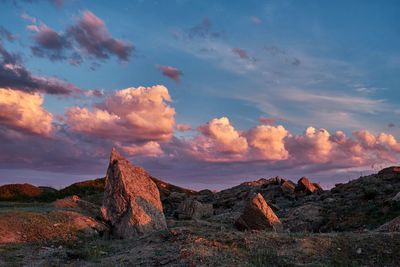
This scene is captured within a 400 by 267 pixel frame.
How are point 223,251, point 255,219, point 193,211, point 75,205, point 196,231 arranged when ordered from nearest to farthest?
point 223,251 → point 196,231 → point 255,219 → point 75,205 → point 193,211

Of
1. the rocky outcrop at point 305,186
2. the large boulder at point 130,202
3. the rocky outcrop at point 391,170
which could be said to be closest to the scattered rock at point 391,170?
the rocky outcrop at point 391,170

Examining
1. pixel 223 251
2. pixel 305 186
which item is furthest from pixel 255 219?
pixel 305 186

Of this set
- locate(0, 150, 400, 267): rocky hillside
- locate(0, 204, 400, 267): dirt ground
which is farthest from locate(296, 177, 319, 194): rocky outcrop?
locate(0, 204, 400, 267): dirt ground

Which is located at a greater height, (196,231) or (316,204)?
(316,204)

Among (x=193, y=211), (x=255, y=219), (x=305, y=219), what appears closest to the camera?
(x=255, y=219)

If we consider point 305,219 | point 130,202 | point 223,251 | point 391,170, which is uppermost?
point 391,170

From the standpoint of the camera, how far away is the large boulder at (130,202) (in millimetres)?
19922

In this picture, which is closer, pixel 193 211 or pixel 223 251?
pixel 223 251

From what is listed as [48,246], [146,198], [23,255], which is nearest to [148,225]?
[146,198]

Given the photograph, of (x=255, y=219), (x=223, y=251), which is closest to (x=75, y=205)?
(x=255, y=219)

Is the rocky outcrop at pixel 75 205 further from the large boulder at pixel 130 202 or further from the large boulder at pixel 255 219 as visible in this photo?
the large boulder at pixel 255 219

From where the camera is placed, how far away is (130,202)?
802 inches

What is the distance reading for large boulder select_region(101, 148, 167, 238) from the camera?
19922 millimetres

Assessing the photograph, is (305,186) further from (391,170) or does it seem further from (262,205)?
(262,205)
